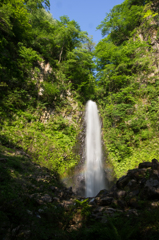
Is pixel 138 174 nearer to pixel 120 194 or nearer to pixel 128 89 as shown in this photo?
pixel 120 194

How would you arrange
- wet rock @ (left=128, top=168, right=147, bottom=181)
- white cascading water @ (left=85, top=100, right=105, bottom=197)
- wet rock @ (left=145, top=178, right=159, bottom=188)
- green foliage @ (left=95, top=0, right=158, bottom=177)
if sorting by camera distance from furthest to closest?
green foliage @ (left=95, top=0, right=158, bottom=177) < white cascading water @ (left=85, top=100, right=105, bottom=197) < wet rock @ (left=128, top=168, right=147, bottom=181) < wet rock @ (left=145, top=178, right=159, bottom=188)

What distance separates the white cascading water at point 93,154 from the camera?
948 cm

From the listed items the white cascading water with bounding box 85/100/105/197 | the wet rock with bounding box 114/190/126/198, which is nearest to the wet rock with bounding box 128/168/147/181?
the wet rock with bounding box 114/190/126/198

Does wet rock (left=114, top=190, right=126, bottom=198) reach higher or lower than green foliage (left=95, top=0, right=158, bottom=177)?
lower

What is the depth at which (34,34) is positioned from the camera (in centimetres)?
1389

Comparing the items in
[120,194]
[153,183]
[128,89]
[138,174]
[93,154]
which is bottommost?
[120,194]

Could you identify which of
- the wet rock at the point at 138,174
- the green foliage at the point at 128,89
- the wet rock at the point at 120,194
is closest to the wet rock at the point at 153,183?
the wet rock at the point at 120,194

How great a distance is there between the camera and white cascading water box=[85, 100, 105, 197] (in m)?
9.48

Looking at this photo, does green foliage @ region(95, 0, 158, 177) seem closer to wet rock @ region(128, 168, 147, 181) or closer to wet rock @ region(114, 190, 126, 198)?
wet rock @ region(128, 168, 147, 181)

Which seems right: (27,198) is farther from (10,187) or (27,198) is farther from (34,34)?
(34,34)

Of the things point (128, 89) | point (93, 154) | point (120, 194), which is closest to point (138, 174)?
point (120, 194)

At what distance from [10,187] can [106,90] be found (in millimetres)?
14188

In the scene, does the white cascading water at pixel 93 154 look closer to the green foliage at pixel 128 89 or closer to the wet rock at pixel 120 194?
the green foliage at pixel 128 89

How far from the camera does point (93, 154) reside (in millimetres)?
11672
